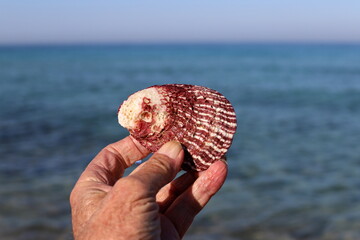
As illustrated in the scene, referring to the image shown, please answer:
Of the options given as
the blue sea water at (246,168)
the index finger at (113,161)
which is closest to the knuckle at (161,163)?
the index finger at (113,161)

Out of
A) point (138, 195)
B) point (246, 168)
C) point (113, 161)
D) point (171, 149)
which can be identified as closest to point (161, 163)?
point (171, 149)

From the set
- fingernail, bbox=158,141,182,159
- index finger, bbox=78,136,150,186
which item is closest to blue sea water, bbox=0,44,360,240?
index finger, bbox=78,136,150,186

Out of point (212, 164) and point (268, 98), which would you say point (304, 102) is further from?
point (212, 164)

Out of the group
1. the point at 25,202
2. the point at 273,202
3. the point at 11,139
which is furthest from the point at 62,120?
the point at 273,202

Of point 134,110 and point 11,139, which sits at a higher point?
point 134,110

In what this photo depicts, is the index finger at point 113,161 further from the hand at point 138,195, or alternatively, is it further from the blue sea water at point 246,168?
the blue sea water at point 246,168

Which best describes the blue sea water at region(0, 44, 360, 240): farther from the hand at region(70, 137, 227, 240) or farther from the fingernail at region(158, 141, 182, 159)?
the fingernail at region(158, 141, 182, 159)

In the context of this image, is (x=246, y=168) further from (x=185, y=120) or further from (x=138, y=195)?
(x=138, y=195)
